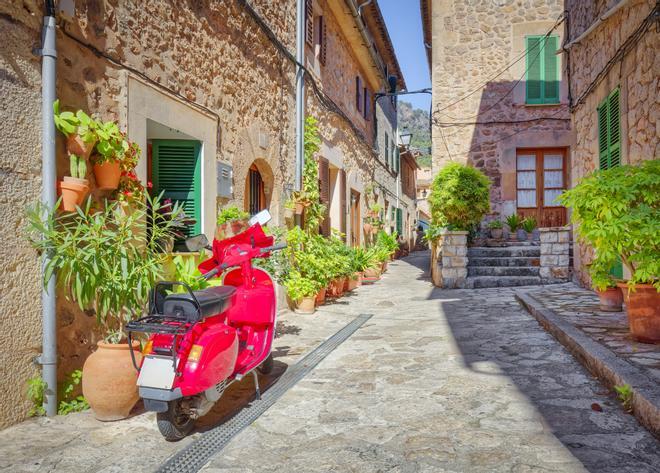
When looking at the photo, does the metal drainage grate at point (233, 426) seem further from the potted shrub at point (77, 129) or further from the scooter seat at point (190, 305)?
the potted shrub at point (77, 129)

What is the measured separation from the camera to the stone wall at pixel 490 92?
41.5 ft

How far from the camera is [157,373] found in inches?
98.7

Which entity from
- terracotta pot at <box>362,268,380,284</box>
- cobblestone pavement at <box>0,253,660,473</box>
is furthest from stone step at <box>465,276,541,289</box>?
cobblestone pavement at <box>0,253,660,473</box>

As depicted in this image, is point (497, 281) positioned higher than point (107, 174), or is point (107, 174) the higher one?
point (107, 174)

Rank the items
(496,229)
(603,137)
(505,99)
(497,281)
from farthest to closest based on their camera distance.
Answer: (505,99), (496,229), (497,281), (603,137)

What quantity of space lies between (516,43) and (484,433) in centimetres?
1240

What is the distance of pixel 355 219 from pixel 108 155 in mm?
9606

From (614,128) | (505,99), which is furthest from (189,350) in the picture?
(505,99)

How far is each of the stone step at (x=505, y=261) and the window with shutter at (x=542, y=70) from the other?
4.87m

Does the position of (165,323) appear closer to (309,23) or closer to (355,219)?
(309,23)

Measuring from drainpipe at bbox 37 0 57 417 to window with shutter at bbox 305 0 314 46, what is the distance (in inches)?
234

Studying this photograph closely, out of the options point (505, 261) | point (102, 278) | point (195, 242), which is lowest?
point (505, 261)

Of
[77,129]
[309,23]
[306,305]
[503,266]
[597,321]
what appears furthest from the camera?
[503,266]

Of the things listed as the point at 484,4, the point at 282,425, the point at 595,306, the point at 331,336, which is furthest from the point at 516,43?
the point at 282,425
